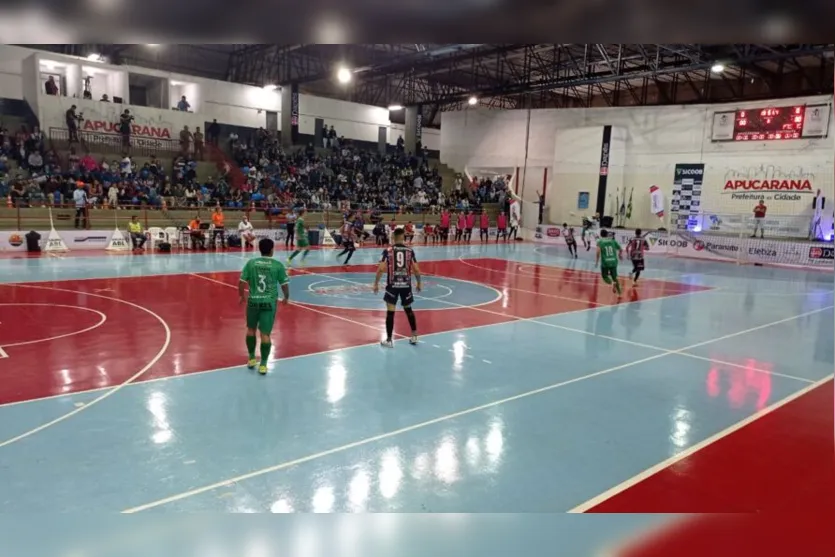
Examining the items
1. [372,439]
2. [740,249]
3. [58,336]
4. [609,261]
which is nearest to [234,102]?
[609,261]

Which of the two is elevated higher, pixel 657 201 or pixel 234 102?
pixel 234 102

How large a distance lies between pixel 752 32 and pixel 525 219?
34.6 m

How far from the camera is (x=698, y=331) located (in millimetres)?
10914

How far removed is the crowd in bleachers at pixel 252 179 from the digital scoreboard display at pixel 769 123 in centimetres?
1411

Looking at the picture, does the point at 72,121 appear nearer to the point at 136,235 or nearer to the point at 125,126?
the point at 125,126

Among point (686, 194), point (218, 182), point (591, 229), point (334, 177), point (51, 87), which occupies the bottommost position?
point (591, 229)

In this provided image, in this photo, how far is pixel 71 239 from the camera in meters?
20.8

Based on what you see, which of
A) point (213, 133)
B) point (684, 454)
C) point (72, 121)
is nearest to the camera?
point (684, 454)

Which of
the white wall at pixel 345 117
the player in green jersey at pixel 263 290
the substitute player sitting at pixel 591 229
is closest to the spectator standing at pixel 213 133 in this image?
the white wall at pixel 345 117

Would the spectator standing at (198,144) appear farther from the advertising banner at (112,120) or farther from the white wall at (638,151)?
the white wall at (638,151)

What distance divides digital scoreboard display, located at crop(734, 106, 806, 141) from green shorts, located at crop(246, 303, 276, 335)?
26.3 m

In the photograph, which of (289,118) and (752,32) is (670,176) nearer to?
(289,118)

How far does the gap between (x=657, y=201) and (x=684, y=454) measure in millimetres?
26886

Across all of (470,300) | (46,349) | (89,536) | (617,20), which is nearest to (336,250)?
(470,300)
